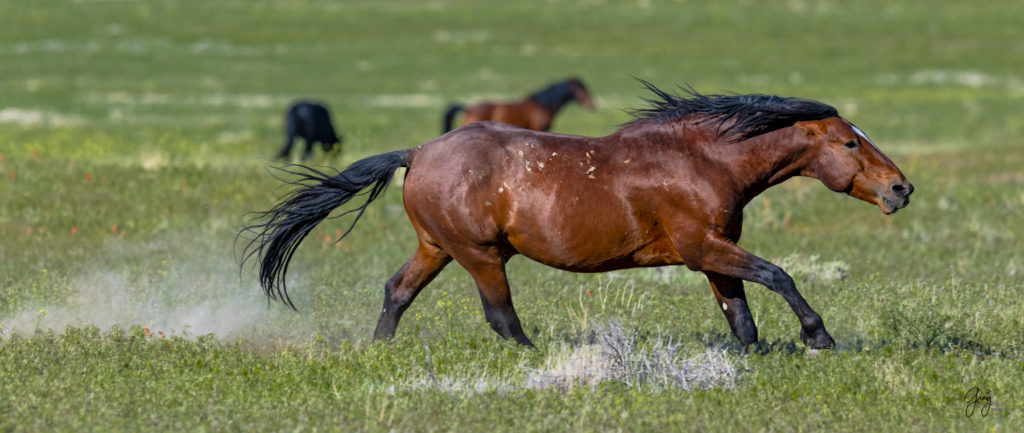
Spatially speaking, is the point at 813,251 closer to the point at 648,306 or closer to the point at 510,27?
the point at 648,306

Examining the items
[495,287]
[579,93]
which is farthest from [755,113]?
[579,93]

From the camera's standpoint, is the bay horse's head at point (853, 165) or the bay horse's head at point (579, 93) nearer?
the bay horse's head at point (853, 165)

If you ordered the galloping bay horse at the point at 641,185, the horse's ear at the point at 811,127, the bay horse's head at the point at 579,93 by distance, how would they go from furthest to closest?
1. the bay horse's head at the point at 579,93
2. the horse's ear at the point at 811,127
3. the galloping bay horse at the point at 641,185

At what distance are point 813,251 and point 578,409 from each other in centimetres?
778

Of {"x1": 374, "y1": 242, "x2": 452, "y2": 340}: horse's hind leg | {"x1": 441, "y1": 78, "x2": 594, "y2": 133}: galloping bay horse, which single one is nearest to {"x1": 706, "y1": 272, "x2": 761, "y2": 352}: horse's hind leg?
{"x1": 374, "y1": 242, "x2": 452, "y2": 340}: horse's hind leg

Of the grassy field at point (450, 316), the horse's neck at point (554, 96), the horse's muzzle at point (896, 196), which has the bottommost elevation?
the horse's neck at point (554, 96)

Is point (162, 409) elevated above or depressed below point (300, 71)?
above

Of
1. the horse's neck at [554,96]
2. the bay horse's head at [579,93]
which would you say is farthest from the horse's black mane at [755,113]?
the bay horse's head at [579,93]

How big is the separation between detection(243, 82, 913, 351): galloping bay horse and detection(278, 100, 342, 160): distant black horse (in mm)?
14828

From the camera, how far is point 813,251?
46.7 feet

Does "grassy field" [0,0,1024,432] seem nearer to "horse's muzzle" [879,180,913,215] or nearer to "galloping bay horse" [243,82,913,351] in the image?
"galloping bay horse" [243,82,913,351]

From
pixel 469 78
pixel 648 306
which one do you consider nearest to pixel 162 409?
pixel 648 306

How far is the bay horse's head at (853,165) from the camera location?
8.27 meters

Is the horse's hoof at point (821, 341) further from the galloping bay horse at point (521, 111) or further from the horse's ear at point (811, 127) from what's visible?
the galloping bay horse at point (521, 111)
